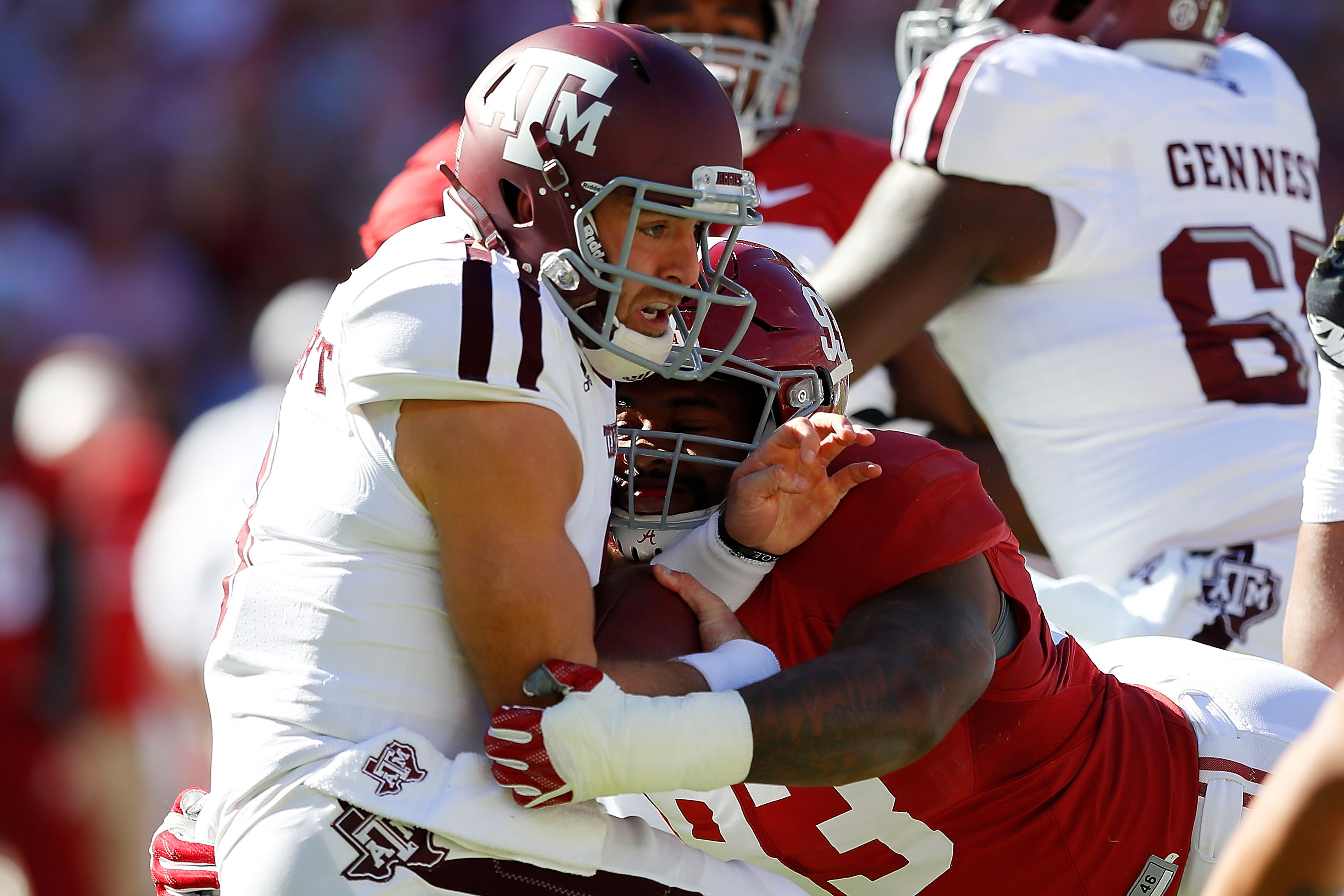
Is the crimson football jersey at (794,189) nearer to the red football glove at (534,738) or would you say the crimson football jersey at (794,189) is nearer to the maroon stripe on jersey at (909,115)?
the maroon stripe on jersey at (909,115)

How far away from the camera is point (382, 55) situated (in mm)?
9062

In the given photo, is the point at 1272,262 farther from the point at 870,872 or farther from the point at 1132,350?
the point at 870,872

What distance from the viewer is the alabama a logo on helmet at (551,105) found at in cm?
220

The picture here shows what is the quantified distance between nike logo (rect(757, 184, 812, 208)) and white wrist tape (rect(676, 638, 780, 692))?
249 cm

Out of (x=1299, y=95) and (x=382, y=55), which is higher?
(x=1299, y=95)

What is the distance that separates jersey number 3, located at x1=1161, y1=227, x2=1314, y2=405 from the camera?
3695mm

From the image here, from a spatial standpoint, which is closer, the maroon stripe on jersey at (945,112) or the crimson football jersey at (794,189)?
the maroon stripe on jersey at (945,112)

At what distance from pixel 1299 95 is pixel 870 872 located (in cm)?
263

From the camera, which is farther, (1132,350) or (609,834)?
(1132,350)

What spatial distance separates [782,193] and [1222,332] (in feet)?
4.42

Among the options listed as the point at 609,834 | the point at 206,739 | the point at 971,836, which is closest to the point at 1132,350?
the point at 971,836

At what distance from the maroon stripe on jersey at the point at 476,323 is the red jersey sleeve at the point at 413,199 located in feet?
6.56

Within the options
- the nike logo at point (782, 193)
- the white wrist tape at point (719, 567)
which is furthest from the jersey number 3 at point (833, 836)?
the nike logo at point (782, 193)

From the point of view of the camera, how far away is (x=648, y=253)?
7.36 ft
